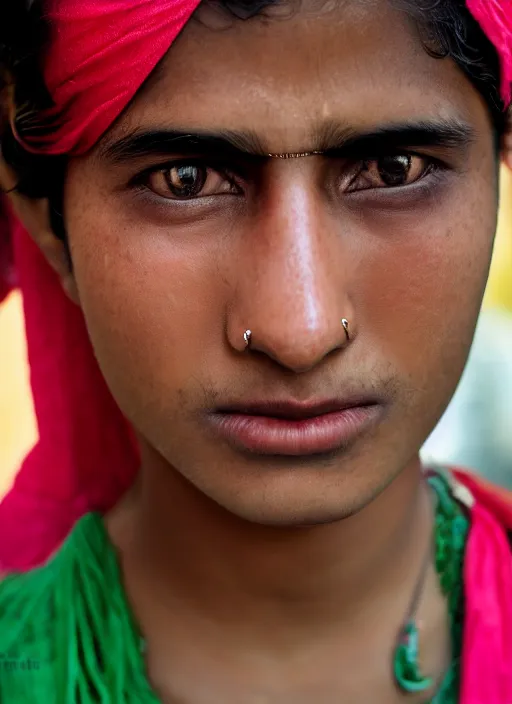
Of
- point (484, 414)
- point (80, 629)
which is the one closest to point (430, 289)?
point (80, 629)

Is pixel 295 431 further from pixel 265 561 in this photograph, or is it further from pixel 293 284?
pixel 265 561

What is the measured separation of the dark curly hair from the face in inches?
0.7

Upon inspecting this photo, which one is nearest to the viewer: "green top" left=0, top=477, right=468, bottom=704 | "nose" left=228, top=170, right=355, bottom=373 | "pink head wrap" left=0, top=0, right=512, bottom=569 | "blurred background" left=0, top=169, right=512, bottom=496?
"nose" left=228, top=170, right=355, bottom=373

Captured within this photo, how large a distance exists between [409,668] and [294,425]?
18.5 inches

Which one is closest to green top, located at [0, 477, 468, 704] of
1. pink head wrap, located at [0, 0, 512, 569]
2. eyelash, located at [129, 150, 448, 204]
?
pink head wrap, located at [0, 0, 512, 569]

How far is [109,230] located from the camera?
0.98m

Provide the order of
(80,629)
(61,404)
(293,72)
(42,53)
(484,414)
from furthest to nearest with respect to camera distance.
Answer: (484,414) < (61,404) < (80,629) < (42,53) < (293,72)

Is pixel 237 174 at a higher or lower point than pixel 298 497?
higher

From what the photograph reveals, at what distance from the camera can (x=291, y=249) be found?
87 cm

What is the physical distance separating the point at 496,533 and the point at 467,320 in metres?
0.45

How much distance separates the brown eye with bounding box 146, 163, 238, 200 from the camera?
95 centimetres

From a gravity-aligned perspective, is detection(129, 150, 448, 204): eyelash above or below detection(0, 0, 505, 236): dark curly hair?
below

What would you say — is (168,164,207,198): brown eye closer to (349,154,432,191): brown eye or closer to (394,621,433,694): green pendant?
(349,154,432,191): brown eye

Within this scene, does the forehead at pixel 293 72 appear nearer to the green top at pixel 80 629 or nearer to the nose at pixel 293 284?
the nose at pixel 293 284
